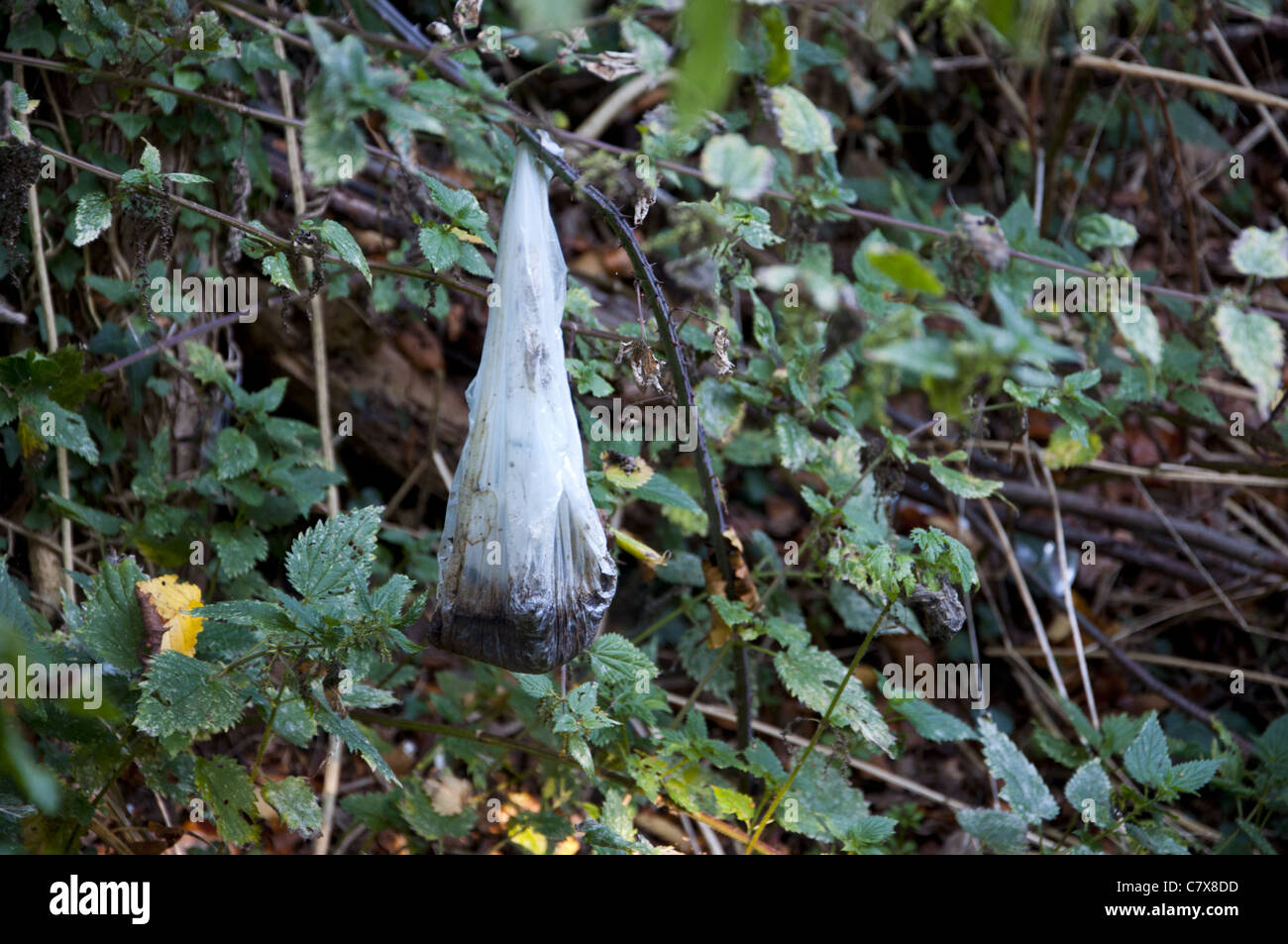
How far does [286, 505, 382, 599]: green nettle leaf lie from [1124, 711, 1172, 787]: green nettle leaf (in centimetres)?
146

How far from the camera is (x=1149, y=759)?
2.00 m

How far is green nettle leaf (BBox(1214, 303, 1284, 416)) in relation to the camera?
146 cm

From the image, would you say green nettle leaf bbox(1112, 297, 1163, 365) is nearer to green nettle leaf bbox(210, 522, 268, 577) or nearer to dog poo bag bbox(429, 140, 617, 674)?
dog poo bag bbox(429, 140, 617, 674)

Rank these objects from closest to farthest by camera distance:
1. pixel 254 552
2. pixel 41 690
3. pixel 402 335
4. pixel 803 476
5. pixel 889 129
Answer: pixel 41 690 < pixel 254 552 < pixel 402 335 < pixel 803 476 < pixel 889 129

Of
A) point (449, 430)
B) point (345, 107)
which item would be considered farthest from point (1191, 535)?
point (345, 107)

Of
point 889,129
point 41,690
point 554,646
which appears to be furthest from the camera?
point 889,129

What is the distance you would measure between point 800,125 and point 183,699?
1.47 metres

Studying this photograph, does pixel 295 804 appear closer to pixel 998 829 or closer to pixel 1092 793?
pixel 998 829

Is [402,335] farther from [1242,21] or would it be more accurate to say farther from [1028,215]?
[1242,21]

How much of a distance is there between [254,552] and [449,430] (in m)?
0.89

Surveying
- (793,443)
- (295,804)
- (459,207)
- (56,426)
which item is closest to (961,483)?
(793,443)

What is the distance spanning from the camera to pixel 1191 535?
3.17 meters

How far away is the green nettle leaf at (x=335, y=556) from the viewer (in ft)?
5.47
